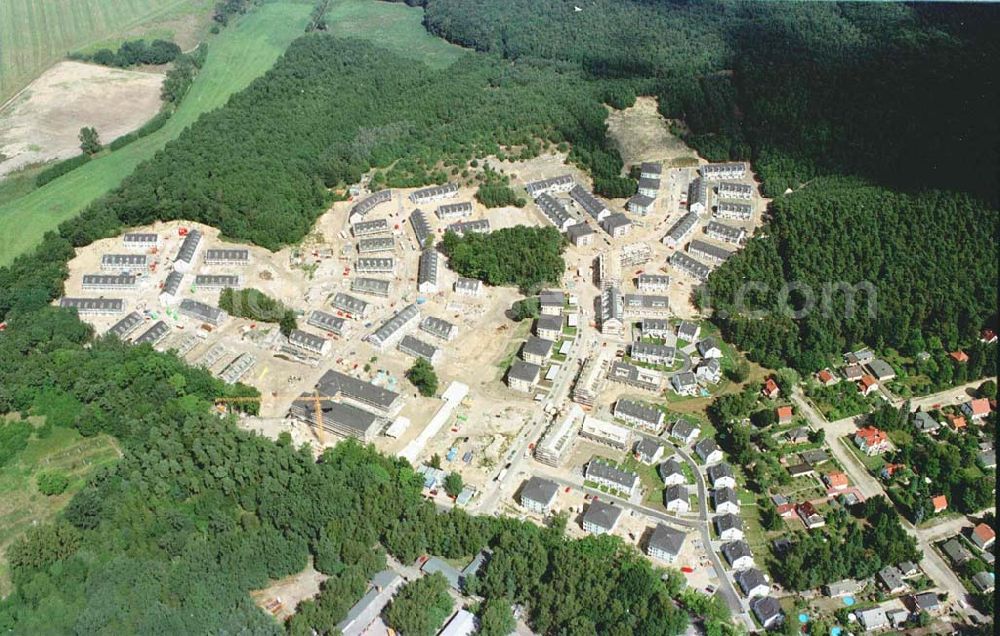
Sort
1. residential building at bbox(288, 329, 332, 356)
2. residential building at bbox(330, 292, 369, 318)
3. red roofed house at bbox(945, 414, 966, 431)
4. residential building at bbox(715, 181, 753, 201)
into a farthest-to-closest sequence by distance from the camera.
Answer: residential building at bbox(715, 181, 753, 201) → residential building at bbox(330, 292, 369, 318) → residential building at bbox(288, 329, 332, 356) → red roofed house at bbox(945, 414, 966, 431)

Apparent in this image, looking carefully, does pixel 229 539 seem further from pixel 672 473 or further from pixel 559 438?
pixel 672 473

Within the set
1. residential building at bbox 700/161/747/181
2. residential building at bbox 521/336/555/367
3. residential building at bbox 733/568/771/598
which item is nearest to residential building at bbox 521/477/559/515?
residential building at bbox 733/568/771/598

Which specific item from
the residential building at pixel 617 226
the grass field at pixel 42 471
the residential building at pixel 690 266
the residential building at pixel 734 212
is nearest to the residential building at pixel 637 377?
the residential building at pixel 690 266

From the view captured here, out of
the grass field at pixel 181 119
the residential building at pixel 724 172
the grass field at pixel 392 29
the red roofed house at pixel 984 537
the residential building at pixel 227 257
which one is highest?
the residential building at pixel 724 172

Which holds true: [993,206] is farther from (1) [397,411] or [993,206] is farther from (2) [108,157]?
(2) [108,157]

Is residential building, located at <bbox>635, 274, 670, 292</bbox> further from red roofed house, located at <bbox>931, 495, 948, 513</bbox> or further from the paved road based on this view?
red roofed house, located at <bbox>931, 495, 948, 513</bbox>

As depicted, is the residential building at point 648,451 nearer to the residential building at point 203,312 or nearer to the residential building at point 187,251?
the residential building at point 203,312
